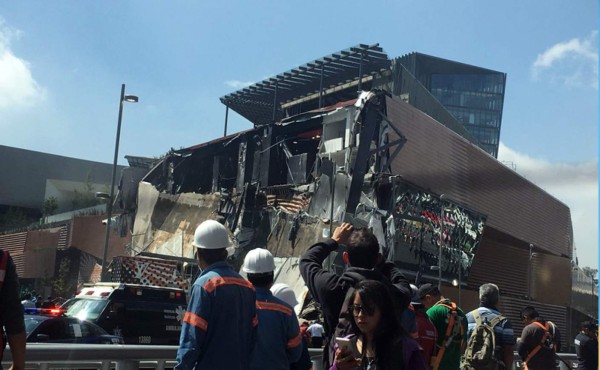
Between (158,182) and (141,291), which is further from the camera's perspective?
(158,182)

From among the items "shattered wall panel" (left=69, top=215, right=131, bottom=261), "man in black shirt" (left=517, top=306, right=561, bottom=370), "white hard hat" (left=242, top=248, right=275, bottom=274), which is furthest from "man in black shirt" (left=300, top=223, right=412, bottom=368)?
"shattered wall panel" (left=69, top=215, right=131, bottom=261)

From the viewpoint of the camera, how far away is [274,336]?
4711 millimetres

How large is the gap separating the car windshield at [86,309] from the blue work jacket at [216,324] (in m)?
10.7

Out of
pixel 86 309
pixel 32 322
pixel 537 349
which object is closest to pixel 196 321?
pixel 537 349

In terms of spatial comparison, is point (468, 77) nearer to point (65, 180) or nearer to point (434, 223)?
point (65, 180)

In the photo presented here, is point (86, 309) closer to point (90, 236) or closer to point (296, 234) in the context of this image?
point (296, 234)

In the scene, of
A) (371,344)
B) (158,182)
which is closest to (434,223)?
(158,182)

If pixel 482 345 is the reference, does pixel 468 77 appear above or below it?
above

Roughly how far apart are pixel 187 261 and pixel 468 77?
8882 cm

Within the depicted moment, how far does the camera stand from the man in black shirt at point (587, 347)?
9.28m

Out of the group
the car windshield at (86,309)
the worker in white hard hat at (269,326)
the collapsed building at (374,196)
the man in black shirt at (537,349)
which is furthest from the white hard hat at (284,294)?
the collapsed building at (374,196)

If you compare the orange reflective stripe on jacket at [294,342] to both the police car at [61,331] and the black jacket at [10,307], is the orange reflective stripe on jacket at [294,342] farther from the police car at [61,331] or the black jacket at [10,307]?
the police car at [61,331]

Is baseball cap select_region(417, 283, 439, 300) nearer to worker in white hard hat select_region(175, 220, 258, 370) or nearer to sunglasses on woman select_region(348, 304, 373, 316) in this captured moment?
worker in white hard hat select_region(175, 220, 258, 370)

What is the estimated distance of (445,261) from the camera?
126ft
